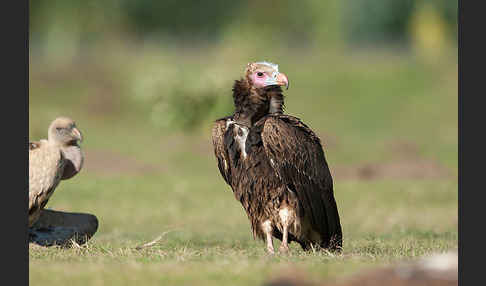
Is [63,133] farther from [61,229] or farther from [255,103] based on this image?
[255,103]

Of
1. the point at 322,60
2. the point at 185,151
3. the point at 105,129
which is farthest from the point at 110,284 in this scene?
the point at 322,60

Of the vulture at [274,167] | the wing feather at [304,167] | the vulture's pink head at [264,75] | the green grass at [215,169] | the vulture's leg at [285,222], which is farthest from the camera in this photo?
the vulture's pink head at [264,75]

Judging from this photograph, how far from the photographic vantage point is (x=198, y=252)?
31.2 ft

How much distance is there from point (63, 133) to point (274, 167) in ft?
7.46

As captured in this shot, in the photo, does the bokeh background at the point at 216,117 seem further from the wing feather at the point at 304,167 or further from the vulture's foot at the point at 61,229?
the wing feather at the point at 304,167

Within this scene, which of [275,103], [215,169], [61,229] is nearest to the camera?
[275,103]

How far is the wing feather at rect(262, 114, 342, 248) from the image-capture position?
9.74 metres

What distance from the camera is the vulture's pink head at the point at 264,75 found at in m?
10.4

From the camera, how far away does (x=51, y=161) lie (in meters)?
9.33

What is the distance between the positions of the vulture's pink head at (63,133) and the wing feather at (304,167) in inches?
79.5

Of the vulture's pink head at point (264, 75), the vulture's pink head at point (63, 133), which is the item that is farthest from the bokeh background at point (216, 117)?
the vulture's pink head at point (264, 75)

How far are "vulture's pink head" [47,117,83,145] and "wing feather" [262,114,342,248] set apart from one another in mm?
2020

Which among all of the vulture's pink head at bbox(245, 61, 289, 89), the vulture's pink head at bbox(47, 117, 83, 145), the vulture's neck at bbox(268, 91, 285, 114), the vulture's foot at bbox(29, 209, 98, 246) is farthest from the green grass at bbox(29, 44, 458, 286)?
the vulture's pink head at bbox(245, 61, 289, 89)

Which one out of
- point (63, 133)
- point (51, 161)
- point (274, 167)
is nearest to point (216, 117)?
point (274, 167)
